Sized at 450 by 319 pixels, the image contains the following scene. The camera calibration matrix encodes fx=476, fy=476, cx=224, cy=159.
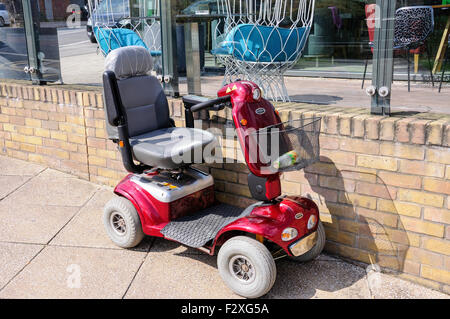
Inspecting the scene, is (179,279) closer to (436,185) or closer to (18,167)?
(436,185)

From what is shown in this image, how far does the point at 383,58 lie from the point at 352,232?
1.14m

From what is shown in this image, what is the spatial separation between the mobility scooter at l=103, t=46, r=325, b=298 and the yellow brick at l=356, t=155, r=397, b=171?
0.38 meters

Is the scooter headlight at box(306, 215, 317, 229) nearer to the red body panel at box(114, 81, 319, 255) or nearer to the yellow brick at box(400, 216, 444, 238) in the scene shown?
the red body panel at box(114, 81, 319, 255)

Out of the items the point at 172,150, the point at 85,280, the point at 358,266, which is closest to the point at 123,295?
the point at 85,280

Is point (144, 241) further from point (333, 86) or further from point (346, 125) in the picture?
point (333, 86)

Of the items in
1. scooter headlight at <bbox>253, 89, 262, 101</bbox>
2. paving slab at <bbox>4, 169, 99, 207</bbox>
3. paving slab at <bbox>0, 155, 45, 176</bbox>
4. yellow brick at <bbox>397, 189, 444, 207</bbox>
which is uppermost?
scooter headlight at <bbox>253, 89, 262, 101</bbox>

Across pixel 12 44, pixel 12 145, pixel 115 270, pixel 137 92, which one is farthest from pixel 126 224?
pixel 12 44

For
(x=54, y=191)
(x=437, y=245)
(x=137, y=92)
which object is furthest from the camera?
(x=54, y=191)

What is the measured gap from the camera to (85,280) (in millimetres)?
2988

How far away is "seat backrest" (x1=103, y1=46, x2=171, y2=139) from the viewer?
10.9 feet

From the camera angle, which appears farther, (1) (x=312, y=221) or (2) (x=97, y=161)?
(2) (x=97, y=161)

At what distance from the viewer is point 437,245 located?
2795 mm

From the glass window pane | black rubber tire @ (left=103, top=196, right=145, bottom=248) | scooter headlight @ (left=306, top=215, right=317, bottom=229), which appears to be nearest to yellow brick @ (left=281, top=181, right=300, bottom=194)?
scooter headlight @ (left=306, top=215, right=317, bottom=229)

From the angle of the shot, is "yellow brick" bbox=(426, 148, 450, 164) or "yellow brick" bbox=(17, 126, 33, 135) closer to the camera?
"yellow brick" bbox=(426, 148, 450, 164)
